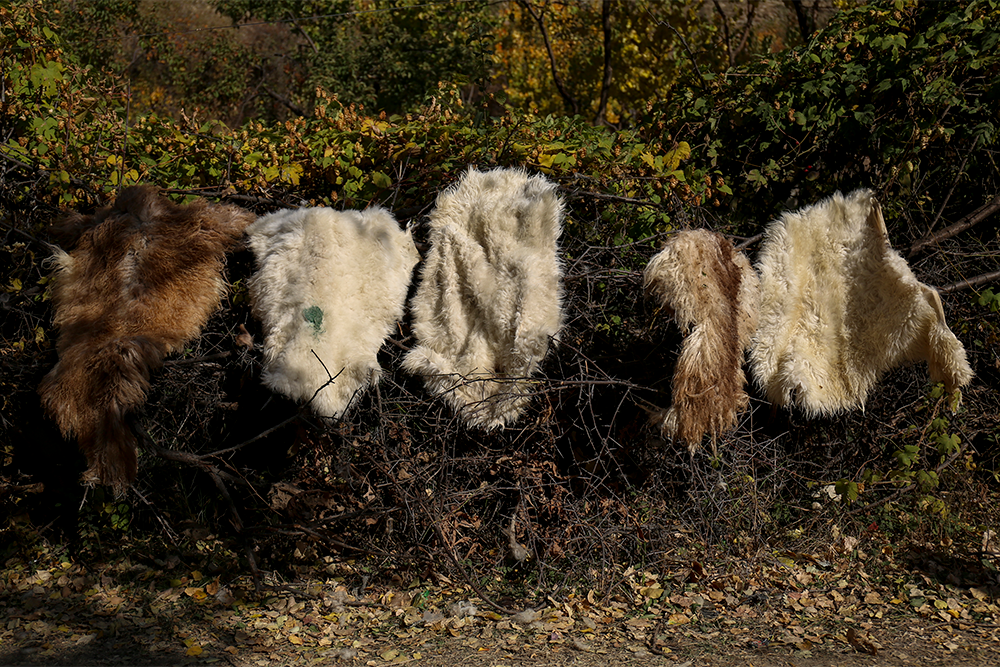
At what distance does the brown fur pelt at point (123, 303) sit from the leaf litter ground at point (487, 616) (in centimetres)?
74

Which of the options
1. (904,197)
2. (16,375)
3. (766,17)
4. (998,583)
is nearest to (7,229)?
(16,375)

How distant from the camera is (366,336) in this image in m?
3.55

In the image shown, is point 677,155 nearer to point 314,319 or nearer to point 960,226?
point 960,226

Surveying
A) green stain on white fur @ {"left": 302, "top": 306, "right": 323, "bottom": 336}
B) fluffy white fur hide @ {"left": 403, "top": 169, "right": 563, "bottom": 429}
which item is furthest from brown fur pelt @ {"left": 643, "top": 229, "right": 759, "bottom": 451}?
green stain on white fur @ {"left": 302, "top": 306, "right": 323, "bottom": 336}

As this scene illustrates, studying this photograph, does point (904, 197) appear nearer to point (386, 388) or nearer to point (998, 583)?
point (998, 583)

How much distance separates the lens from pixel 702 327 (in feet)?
11.0

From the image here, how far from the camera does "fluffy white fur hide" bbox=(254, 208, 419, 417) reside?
3457 mm

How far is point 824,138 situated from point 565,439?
2.12 metres

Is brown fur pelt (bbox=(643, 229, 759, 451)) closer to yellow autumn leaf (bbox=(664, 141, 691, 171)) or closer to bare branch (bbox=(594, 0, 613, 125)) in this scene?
yellow autumn leaf (bbox=(664, 141, 691, 171))

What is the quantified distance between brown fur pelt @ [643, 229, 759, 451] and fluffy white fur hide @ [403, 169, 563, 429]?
50 centimetres

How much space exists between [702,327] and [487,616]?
156 centimetres

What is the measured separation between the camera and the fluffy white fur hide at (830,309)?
3.54 m

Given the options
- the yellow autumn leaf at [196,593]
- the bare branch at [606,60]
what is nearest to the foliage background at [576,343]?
the yellow autumn leaf at [196,593]

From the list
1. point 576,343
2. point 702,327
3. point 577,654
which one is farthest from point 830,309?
point 577,654
